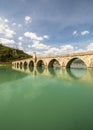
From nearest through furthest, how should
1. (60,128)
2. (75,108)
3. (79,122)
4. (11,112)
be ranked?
(60,128)
(79,122)
(11,112)
(75,108)

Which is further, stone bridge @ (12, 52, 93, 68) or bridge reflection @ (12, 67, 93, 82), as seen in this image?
stone bridge @ (12, 52, 93, 68)

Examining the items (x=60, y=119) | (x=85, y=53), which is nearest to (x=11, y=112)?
(x=60, y=119)

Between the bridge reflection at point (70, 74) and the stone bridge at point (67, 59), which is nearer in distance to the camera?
the bridge reflection at point (70, 74)

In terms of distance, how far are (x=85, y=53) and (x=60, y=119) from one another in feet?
106

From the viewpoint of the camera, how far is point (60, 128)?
5.60 m

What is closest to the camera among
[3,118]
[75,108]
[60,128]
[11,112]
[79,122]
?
[60,128]

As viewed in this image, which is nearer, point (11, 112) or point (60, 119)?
point (60, 119)

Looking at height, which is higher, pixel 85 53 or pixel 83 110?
pixel 85 53

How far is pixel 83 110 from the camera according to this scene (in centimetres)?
762

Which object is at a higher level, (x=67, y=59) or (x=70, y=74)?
(x=67, y=59)

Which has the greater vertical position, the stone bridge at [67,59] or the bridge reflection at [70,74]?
the stone bridge at [67,59]

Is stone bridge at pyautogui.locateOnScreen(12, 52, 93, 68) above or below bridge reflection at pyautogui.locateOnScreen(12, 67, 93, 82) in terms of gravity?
above

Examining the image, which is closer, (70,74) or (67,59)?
(70,74)

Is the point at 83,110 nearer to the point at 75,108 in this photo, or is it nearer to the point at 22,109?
the point at 75,108
